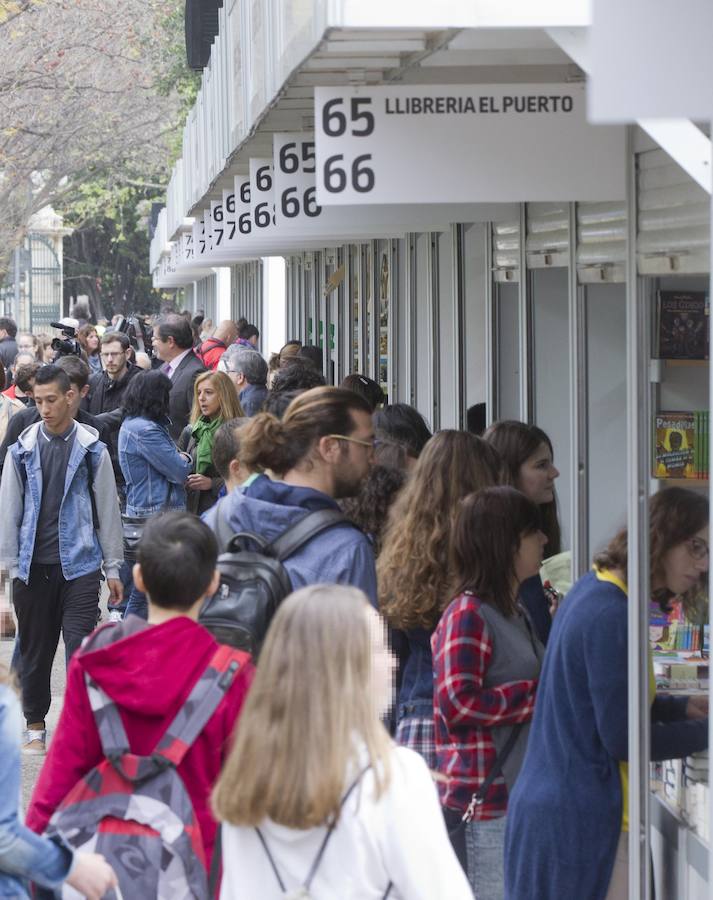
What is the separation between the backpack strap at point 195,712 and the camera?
376cm

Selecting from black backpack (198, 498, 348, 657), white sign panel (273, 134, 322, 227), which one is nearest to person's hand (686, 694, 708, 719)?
black backpack (198, 498, 348, 657)

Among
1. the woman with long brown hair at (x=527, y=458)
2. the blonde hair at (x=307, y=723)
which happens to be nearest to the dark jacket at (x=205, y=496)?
the woman with long brown hair at (x=527, y=458)

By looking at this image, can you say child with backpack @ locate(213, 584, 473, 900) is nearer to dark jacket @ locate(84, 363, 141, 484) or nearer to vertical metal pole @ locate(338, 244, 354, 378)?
dark jacket @ locate(84, 363, 141, 484)

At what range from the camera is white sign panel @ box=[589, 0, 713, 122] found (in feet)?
9.28

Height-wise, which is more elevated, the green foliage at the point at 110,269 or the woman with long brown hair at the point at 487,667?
the green foliage at the point at 110,269

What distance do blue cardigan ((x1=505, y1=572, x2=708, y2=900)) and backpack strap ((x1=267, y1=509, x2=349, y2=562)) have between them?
0.66m

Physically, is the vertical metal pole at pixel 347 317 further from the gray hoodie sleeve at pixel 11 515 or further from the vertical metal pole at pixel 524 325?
the vertical metal pole at pixel 524 325

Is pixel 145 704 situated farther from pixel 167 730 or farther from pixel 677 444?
pixel 677 444

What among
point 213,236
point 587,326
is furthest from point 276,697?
point 213,236

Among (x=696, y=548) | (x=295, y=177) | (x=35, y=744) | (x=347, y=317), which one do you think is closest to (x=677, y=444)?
(x=696, y=548)

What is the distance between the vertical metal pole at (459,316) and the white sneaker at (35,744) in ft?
9.77

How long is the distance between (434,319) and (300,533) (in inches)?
246

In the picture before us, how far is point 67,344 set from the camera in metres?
15.6

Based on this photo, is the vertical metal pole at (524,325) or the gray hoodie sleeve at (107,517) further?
the gray hoodie sleeve at (107,517)
